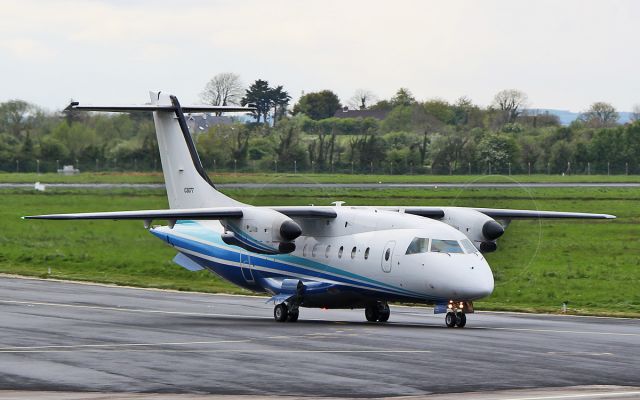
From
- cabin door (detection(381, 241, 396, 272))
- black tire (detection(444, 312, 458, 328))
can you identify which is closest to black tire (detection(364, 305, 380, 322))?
cabin door (detection(381, 241, 396, 272))

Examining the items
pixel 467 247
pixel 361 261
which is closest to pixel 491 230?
pixel 467 247

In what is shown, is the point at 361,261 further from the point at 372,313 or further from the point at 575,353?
the point at 575,353

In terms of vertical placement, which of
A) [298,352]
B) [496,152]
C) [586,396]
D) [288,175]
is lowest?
[298,352]

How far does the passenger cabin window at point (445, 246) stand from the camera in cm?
2775

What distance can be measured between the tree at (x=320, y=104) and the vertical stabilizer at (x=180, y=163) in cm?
9839

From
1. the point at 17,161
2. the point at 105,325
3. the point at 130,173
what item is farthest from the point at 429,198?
the point at 105,325

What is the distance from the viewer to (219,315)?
3300 cm

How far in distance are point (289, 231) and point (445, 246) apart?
4096 mm

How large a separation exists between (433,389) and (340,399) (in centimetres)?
176

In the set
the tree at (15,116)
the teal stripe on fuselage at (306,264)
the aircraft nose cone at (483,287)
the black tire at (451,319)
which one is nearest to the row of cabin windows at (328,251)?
the teal stripe on fuselage at (306,264)

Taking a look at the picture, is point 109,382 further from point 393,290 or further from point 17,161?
point 17,161

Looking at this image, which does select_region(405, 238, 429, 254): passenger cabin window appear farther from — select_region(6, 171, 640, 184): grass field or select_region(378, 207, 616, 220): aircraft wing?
select_region(6, 171, 640, 184): grass field

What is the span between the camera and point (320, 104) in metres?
139

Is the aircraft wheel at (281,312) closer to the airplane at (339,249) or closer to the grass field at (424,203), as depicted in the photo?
the airplane at (339,249)
